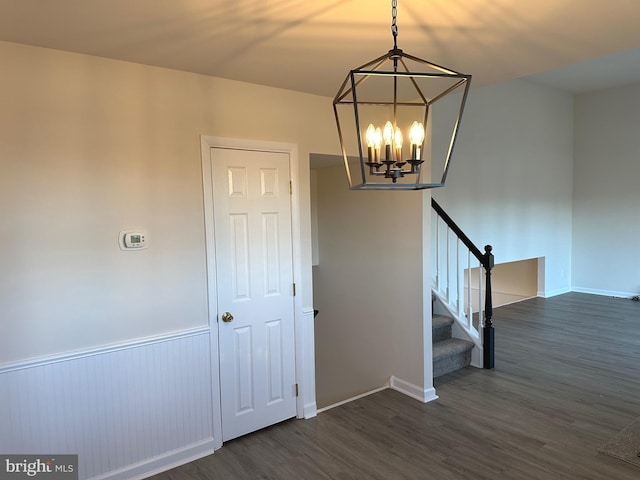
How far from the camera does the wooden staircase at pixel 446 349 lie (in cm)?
414

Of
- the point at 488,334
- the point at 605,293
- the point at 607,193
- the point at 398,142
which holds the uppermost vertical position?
the point at 607,193

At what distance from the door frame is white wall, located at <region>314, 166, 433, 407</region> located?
0.90 m

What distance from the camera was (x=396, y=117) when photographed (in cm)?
262

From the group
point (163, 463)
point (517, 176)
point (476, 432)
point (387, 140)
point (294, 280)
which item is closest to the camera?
point (387, 140)

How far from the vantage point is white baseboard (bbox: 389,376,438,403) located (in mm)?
3643

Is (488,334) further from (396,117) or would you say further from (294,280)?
(396,117)

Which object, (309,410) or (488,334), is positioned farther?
(488,334)

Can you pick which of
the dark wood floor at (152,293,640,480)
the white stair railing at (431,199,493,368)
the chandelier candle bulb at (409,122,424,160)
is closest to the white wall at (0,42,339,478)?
the dark wood floor at (152,293,640,480)

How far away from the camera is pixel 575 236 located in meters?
7.91

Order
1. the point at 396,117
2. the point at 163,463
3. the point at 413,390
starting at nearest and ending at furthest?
the point at 396,117 → the point at 163,463 → the point at 413,390

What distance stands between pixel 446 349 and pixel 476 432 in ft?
3.90

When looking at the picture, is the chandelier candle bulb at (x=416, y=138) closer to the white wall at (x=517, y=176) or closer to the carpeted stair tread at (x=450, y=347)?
the carpeted stair tread at (x=450, y=347)

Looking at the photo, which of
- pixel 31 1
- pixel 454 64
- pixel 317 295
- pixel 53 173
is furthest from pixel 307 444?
pixel 31 1

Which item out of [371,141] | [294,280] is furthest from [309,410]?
[371,141]
